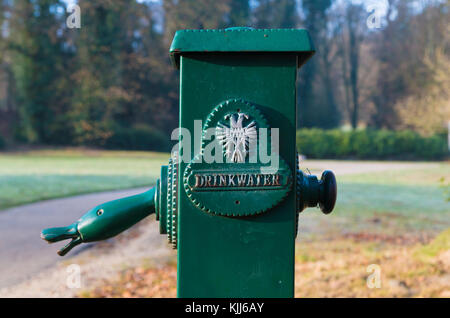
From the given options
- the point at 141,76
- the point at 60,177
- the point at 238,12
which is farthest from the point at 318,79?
the point at 60,177

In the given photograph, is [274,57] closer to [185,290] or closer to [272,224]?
[272,224]

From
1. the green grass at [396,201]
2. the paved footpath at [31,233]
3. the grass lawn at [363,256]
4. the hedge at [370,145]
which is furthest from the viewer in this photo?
the hedge at [370,145]

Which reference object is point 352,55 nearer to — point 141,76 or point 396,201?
point 141,76

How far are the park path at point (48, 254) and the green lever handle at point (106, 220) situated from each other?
8.40ft

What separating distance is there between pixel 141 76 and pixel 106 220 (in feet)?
74.3

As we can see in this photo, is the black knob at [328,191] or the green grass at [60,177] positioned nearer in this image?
the black knob at [328,191]

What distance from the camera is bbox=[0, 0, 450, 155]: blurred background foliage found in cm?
2111

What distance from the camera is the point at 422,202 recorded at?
9.19m

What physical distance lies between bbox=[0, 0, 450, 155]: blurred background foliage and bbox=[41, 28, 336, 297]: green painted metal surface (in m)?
17.6

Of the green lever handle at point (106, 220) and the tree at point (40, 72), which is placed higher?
the tree at point (40, 72)

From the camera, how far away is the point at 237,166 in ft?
3.90

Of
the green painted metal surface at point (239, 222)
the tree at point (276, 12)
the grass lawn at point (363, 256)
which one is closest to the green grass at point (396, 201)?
the grass lawn at point (363, 256)

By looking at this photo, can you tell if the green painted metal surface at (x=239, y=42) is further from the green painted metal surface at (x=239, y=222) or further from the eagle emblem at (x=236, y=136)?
the eagle emblem at (x=236, y=136)

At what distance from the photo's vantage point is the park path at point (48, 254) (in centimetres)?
403
